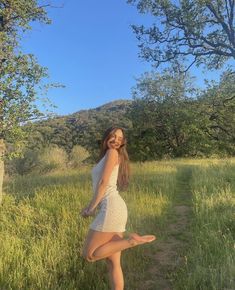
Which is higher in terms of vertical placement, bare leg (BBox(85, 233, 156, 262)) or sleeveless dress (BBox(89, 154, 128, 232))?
sleeveless dress (BBox(89, 154, 128, 232))

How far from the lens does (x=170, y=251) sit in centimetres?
639

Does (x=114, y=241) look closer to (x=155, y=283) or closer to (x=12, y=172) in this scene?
(x=155, y=283)

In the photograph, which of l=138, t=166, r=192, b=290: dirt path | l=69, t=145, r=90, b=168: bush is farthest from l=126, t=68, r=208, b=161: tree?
l=138, t=166, r=192, b=290: dirt path

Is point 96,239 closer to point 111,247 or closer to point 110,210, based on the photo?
point 111,247

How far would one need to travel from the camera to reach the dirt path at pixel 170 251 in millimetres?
5290

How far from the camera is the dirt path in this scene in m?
5.29

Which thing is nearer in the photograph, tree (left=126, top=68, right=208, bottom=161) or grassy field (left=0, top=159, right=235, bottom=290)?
grassy field (left=0, top=159, right=235, bottom=290)

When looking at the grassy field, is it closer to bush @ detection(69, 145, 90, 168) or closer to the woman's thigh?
the woman's thigh

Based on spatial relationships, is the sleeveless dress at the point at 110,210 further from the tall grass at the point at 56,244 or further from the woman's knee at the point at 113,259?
the tall grass at the point at 56,244

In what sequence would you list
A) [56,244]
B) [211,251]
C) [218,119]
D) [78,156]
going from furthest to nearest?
[218,119] → [78,156] → [56,244] → [211,251]

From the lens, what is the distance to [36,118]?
8336 millimetres

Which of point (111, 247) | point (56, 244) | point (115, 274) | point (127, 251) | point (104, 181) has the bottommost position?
point (127, 251)

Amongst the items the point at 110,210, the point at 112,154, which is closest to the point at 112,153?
the point at 112,154

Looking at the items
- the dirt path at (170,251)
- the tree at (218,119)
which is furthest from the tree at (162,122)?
the dirt path at (170,251)
